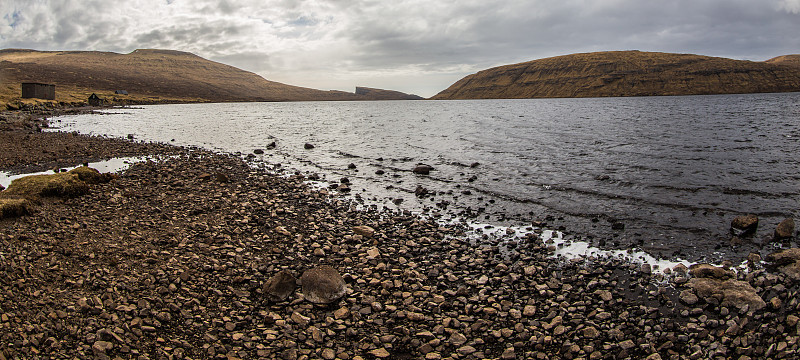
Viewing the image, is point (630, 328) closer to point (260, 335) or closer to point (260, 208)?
point (260, 335)

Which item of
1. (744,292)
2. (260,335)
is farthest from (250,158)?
(744,292)

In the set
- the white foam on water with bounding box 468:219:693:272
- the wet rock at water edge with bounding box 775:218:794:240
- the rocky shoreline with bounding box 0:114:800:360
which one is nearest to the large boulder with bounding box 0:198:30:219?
the rocky shoreline with bounding box 0:114:800:360

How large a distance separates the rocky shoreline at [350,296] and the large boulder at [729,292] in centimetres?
5

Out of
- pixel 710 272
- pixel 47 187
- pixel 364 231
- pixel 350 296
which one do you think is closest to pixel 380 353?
pixel 350 296

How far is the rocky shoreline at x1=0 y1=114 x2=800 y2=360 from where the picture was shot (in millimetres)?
7590

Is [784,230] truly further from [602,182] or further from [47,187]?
[47,187]

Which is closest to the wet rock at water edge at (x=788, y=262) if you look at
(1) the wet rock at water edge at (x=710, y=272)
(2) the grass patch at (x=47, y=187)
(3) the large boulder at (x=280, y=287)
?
(1) the wet rock at water edge at (x=710, y=272)

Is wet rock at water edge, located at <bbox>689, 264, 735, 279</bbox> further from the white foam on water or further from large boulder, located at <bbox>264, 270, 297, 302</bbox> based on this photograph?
large boulder, located at <bbox>264, 270, 297, 302</bbox>

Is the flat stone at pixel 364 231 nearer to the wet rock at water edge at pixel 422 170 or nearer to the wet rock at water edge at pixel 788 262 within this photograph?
the wet rock at water edge at pixel 788 262

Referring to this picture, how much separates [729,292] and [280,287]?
1106 cm

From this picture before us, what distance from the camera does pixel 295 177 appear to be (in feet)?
78.5

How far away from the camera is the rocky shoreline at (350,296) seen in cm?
759

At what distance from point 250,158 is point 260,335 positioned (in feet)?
85.5

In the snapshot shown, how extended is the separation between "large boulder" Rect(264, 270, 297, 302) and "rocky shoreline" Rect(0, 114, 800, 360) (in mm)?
52
